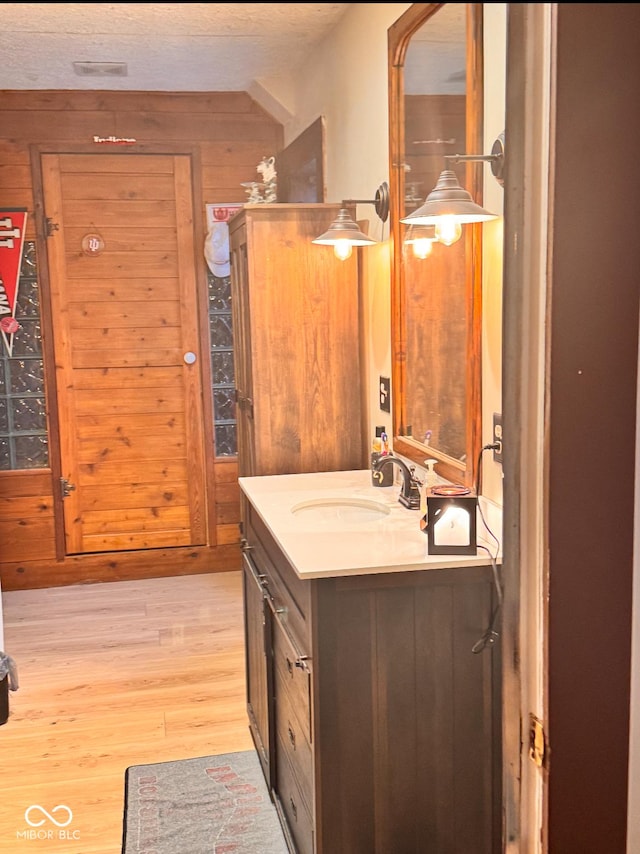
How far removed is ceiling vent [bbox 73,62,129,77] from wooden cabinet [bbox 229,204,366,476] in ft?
4.08

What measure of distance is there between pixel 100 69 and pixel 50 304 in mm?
1190

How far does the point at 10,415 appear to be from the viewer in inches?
179

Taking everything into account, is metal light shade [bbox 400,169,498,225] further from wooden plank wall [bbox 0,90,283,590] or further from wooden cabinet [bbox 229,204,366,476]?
wooden plank wall [bbox 0,90,283,590]

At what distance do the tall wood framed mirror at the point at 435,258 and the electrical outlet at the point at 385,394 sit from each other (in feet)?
0.38

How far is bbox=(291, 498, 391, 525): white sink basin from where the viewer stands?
2.43 m

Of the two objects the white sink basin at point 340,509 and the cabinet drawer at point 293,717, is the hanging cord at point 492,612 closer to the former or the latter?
the cabinet drawer at point 293,717

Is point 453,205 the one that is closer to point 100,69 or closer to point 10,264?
point 100,69

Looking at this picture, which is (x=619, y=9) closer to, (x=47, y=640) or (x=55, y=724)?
(x=55, y=724)

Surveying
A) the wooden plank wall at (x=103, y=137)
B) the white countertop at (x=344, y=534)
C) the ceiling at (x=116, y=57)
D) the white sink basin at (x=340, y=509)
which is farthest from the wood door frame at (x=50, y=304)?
the white sink basin at (x=340, y=509)

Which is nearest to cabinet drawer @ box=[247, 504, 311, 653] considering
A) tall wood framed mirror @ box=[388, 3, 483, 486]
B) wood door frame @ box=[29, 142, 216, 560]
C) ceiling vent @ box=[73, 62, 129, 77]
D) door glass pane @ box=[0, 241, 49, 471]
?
tall wood framed mirror @ box=[388, 3, 483, 486]

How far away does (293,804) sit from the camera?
2172mm

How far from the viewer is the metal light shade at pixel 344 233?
2809 mm

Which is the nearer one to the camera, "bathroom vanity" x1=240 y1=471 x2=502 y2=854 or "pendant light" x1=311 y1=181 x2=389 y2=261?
"bathroom vanity" x1=240 y1=471 x2=502 y2=854

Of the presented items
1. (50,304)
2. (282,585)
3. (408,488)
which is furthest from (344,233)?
(50,304)
